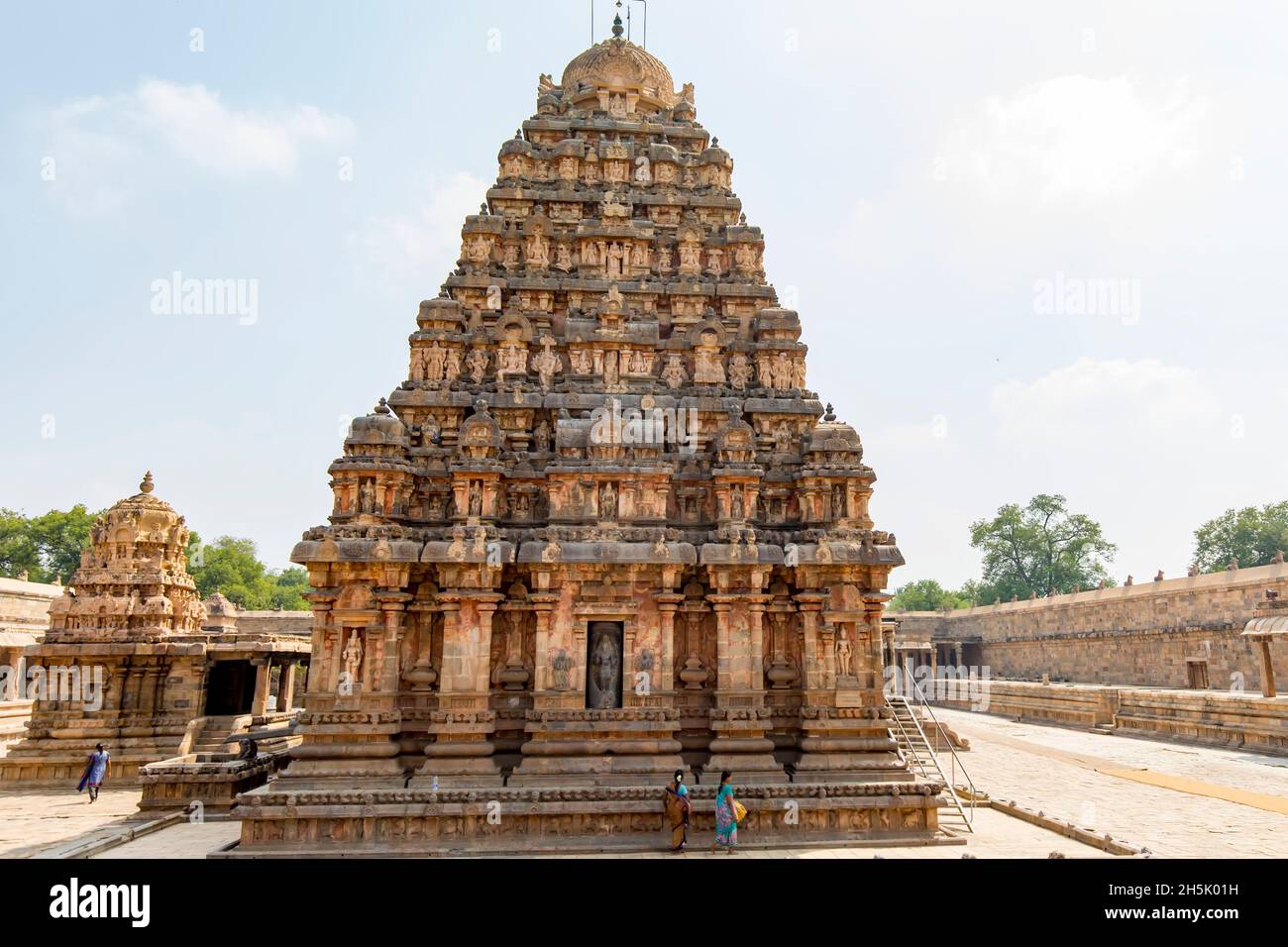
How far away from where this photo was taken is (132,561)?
86.6 ft

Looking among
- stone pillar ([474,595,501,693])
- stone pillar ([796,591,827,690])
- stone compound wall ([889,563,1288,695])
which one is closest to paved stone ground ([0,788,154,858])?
stone pillar ([474,595,501,693])

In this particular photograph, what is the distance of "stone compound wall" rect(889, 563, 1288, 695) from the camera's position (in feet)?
120

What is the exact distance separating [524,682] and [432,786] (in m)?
2.49

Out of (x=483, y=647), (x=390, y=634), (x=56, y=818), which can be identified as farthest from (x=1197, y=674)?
(x=56, y=818)

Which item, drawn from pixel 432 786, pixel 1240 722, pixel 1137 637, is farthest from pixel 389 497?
pixel 1137 637

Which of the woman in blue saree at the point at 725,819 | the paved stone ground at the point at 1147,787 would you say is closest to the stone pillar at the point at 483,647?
the woman in blue saree at the point at 725,819

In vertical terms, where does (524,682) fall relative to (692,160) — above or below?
below

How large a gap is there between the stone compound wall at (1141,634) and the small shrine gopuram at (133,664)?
4038cm

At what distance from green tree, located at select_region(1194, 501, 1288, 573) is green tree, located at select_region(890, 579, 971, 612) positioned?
3099 cm

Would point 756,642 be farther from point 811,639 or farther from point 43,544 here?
point 43,544

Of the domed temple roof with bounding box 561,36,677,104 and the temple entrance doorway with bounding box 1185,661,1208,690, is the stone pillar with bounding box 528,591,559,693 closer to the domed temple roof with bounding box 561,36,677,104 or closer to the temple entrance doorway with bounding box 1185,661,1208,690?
the domed temple roof with bounding box 561,36,677,104

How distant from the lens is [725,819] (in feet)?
41.4
